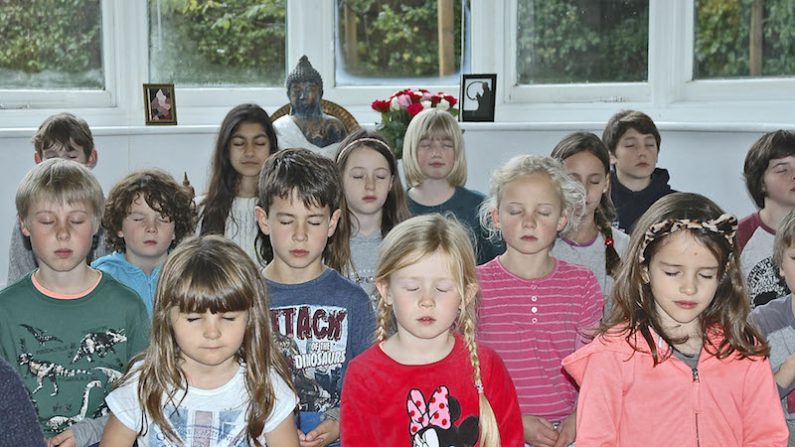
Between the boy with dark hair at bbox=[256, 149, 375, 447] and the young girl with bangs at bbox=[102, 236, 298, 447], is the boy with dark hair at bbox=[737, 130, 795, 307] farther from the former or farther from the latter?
the young girl with bangs at bbox=[102, 236, 298, 447]

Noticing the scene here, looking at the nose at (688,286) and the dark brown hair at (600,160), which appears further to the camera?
the dark brown hair at (600,160)

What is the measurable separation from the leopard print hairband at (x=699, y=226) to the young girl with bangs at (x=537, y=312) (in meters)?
0.58

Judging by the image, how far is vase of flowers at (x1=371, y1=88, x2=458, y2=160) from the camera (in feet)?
15.6

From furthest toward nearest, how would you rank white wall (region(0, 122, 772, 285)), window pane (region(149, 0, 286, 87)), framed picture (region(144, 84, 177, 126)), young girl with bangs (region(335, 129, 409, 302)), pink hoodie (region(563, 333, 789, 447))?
window pane (region(149, 0, 286, 87))
framed picture (region(144, 84, 177, 126))
white wall (region(0, 122, 772, 285))
young girl with bangs (region(335, 129, 409, 302))
pink hoodie (region(563, 333, 789, 447))

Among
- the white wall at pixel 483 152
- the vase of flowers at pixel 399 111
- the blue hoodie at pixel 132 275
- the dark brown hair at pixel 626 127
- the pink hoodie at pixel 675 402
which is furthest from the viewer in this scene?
the vase of flowers at pixel 399 111

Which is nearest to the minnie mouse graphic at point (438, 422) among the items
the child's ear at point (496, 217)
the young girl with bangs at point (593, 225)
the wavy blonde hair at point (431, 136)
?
the child's ear at point (496, 217)

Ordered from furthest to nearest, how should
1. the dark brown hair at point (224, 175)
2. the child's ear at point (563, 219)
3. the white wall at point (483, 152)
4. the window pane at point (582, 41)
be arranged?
1. the window pane at point (582, 41)
2. the white wall at point (483, 152)
3. the dark brown hair at point (224, 175)
4. the child's ear at point (563, 219)

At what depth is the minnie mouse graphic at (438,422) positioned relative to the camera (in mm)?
2176

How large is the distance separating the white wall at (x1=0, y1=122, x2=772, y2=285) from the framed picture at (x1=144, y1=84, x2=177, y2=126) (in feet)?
0.50

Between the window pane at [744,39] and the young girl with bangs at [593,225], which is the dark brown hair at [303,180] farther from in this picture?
the window pane at [744,39]

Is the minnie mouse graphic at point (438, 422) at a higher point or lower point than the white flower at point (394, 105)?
lower

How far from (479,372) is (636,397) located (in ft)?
1.13

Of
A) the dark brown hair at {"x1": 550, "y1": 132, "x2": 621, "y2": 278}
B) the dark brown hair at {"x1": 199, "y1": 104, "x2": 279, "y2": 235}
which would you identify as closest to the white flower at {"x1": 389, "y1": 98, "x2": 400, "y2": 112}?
the dark brown hair at {"x1": 199, "y1": 104, "x2": 279, "y2": 235}

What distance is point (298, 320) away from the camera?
8.44ft
